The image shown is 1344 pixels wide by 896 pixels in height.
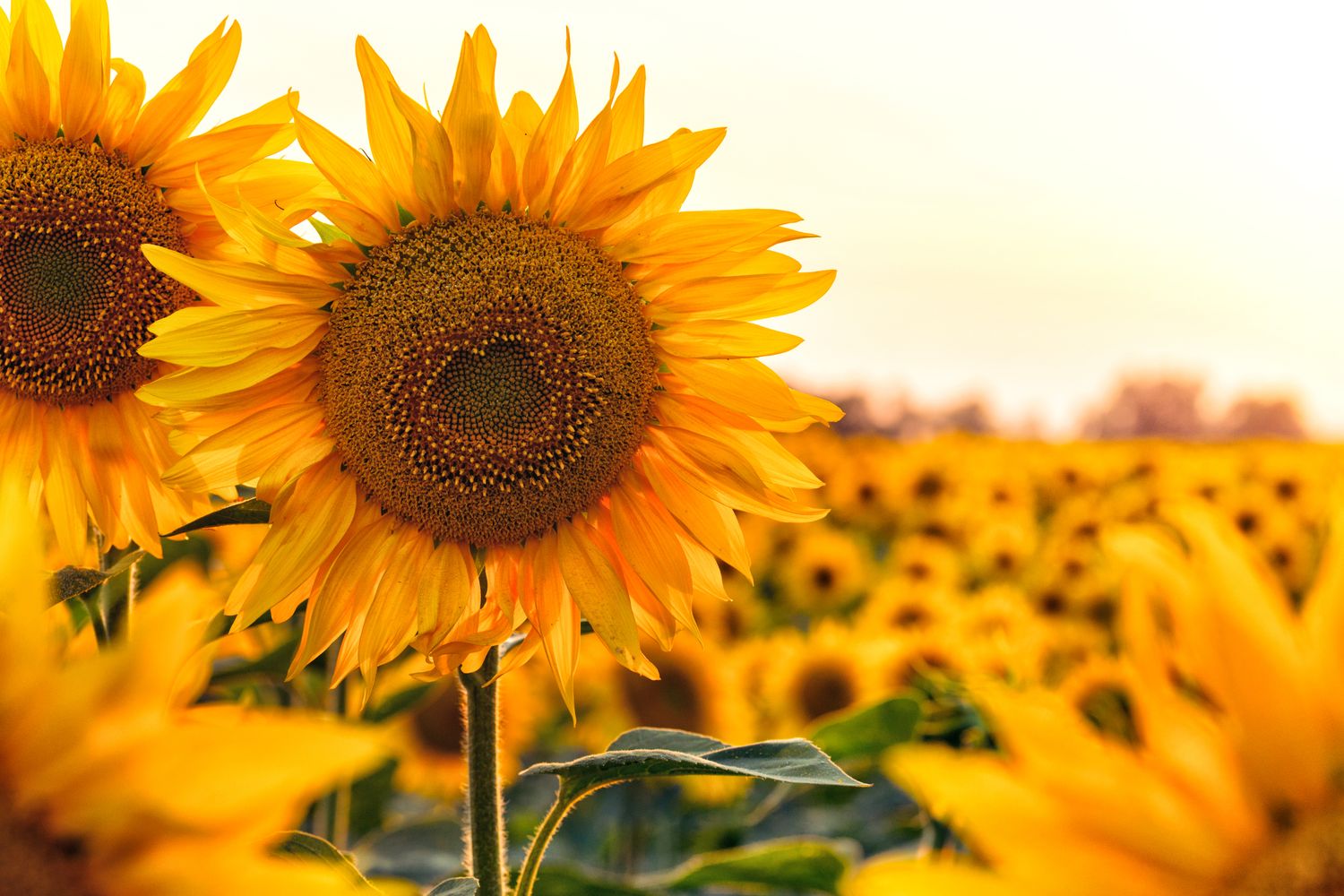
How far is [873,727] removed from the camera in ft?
5.79

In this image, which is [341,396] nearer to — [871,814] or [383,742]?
[383,742]

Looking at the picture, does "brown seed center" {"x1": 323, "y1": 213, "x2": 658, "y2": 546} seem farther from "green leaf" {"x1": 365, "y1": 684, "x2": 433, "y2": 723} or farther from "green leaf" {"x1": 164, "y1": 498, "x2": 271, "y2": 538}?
"green leaf" {"x1": 365, "y1": 684, "x2": 433, "y2": 723}

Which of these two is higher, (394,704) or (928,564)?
(394,704)

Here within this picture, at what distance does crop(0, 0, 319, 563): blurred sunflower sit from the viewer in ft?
A: 4.60

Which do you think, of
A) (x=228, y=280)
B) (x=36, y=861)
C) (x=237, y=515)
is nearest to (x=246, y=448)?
(x=237, y=515)

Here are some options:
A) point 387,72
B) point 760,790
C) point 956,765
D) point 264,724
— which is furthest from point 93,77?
point 760,790

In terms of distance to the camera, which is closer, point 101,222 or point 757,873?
point 101,222

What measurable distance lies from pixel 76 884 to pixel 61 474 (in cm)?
91

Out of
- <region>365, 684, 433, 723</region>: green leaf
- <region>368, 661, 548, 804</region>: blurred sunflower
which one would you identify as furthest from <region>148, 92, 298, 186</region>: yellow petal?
<region>368, 661, 548, 804</region>: blurred sunflower

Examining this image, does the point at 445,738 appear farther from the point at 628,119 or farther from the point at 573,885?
the point at 628,119

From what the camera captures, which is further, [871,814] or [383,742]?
[871,814]

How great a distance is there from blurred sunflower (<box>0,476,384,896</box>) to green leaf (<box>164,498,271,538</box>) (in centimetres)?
56

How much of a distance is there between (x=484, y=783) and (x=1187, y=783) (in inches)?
29.7

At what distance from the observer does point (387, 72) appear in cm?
120
